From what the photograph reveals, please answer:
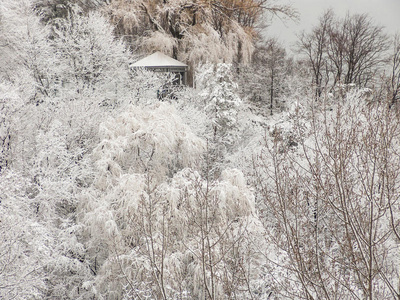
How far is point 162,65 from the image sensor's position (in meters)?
19.3

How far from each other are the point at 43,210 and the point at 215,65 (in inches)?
551

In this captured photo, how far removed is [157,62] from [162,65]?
347 mm

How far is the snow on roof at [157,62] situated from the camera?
19047mm

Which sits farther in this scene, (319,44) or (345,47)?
(319,44)

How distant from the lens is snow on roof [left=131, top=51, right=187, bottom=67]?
750 inches

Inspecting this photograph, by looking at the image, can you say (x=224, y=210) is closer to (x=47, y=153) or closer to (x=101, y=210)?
(x=101, y=210)

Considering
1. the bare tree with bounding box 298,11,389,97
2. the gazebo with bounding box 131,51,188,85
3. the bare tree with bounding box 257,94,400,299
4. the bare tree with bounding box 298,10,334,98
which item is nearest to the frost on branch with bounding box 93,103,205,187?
the bare tree with bounding box 257,94,400,299

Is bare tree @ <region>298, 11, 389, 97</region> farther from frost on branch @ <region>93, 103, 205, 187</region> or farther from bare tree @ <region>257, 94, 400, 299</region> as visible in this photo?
bare tree @ <region>257, 94, 400, 299</region>

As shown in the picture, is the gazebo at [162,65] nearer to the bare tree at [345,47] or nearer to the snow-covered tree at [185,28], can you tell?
the snow-covered tree at [185,28]

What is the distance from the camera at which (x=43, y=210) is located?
10797mm

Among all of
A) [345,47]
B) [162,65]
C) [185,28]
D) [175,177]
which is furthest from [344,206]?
[345,47]

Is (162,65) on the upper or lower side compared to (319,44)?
lower

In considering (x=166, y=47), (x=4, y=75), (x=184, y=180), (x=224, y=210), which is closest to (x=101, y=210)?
(x=184, y=180)

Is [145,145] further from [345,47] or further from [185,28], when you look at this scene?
[345,47]
